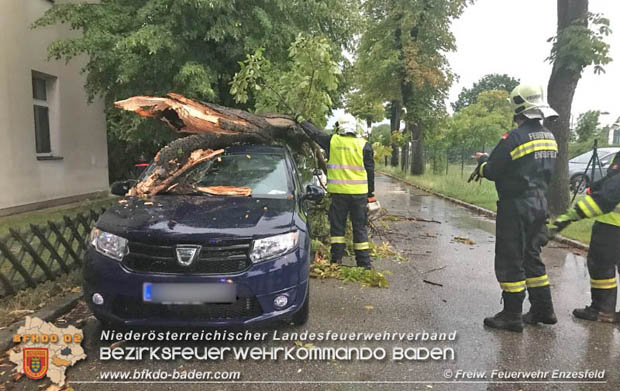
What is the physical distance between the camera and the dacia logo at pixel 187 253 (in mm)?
3336

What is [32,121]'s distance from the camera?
9828 millimetres

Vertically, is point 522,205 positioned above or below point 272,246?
above

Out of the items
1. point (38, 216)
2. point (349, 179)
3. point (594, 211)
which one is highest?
point (349, 179)

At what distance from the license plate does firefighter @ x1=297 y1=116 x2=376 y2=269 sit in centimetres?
263

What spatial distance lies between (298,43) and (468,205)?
8878 mm

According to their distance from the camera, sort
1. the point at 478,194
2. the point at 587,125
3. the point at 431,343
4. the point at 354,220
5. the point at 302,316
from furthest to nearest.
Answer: the point at 587,125 < the point at 478,194 < the point at 354,220 < the point at 302,316 < the point at 431,343

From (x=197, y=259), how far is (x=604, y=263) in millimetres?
3797

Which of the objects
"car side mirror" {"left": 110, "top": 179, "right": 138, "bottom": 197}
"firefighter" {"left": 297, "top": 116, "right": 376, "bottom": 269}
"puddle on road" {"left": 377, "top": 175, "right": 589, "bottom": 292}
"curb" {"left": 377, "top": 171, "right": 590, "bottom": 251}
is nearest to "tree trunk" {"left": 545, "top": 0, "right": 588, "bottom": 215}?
"curb" {"left": 377, "top": 171, "right": 590, "bottom": 251}

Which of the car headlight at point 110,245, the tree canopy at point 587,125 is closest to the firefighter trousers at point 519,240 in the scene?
the car headlight at point 110,245

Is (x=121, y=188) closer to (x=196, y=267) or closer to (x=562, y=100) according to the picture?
(x=196, y=267)

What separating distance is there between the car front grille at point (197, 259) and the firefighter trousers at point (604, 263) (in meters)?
3.38

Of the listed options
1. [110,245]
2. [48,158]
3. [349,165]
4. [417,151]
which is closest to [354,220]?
[349,165]

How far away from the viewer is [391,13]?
23766mm

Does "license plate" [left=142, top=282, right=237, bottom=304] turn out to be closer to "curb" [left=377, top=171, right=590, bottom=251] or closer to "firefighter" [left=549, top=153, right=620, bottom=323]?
"firefighter" [left=549, top=153, right=620, bottom=323]
